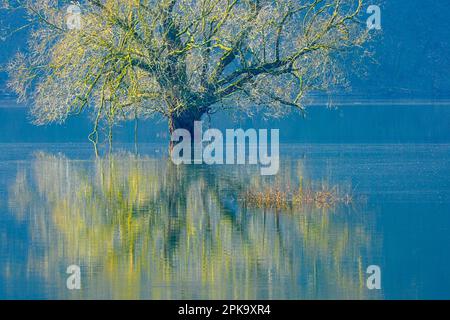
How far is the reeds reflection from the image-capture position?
530 inches

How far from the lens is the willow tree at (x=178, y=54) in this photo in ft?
99.9

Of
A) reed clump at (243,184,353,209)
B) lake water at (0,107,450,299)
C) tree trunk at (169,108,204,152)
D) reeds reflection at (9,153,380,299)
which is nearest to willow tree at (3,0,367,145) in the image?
tree trunk at (169,108,204,152)

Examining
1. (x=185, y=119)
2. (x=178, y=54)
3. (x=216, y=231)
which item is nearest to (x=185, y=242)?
(x=216, y=231)

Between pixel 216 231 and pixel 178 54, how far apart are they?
573 inches

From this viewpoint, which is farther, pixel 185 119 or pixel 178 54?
pixel 185 119

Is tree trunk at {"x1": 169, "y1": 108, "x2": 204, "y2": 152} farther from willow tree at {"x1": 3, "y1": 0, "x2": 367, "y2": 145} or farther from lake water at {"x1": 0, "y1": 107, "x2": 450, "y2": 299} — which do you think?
lake water at {"x1": 0, "y1": 107, "x2": 450, "y2": 299}

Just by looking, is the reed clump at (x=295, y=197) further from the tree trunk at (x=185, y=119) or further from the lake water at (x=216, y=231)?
the tree trunk at (x=185, y=119)

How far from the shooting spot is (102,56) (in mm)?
30438

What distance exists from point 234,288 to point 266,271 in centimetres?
112

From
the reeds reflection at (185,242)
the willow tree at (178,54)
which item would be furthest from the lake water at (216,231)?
the willow tree at (178,54)

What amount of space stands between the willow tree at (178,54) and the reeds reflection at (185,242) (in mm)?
5925

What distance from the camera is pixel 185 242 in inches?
653

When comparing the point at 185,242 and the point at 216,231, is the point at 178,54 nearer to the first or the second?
the point at 216,231

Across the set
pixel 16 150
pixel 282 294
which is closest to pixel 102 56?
pixel 16 150
